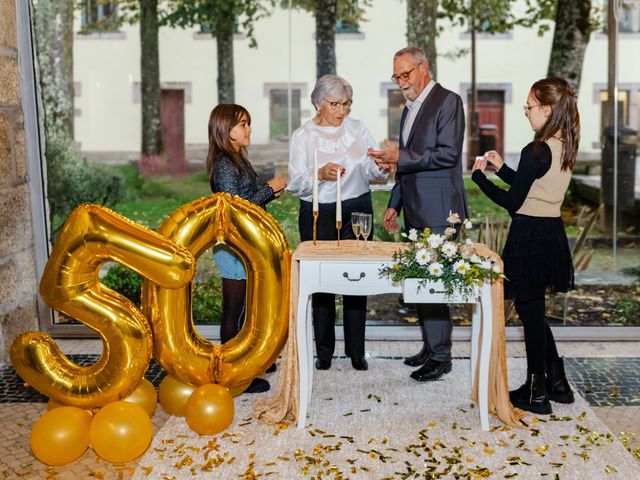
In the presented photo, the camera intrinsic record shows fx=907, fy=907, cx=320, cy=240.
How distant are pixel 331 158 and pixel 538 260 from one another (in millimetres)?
1253

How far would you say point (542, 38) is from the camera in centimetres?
553

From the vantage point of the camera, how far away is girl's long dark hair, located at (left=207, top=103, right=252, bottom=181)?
4461mm

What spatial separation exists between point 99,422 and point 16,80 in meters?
2.59

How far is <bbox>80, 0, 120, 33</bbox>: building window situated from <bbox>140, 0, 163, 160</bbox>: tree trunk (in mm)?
170

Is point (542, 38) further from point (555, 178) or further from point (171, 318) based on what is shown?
point (171, 318)

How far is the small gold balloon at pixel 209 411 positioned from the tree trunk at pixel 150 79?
209 centimetres

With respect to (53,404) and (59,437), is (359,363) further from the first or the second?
(59,437)

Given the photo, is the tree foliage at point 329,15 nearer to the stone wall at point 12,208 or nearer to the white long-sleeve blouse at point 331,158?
the white long-sleeve blouse at point 331,158

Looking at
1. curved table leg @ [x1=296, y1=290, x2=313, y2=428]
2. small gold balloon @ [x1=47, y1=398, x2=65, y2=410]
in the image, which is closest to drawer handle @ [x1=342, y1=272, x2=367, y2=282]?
curved table leg @ [x1=296, y1=290, x2=313, y2=428]

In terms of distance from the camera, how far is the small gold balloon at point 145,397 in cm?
411

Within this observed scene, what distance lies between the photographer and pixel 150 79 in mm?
5602

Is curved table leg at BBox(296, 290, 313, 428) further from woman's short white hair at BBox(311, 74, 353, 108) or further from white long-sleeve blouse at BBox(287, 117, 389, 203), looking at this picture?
woman's short white hair at BBox(311, 74, 353, 108)

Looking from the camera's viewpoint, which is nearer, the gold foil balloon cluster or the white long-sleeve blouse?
the gold foil balloon cluster

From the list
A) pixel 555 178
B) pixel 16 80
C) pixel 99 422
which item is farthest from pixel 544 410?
pixel 16 80
